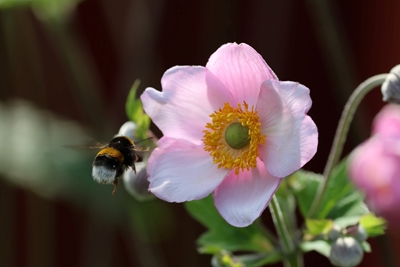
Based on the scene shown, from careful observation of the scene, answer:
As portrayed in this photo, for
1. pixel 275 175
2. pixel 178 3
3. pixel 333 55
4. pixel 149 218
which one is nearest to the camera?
pixel 275 175

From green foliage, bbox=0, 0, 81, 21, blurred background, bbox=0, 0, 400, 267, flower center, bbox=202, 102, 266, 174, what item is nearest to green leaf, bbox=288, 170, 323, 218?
flower center, bbox=202, 102, 266, 174

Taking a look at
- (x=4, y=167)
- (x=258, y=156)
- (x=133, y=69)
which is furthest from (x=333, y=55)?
(x=4, y=167)

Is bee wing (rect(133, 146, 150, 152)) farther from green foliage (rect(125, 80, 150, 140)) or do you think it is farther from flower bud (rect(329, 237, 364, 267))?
flower bud (rect(329, 237, 364, 267))

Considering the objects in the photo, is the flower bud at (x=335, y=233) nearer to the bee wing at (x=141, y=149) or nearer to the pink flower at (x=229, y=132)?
the pink flower at (x=229, y=132)

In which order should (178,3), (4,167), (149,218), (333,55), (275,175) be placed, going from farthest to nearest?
(178,3)
(149,218)
(4,167)
(333,55)
(275,175)

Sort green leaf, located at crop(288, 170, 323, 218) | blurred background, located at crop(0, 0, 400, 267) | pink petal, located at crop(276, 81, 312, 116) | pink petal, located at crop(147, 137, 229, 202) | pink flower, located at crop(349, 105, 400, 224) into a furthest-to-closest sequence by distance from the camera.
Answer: blurred background, located at crop(0, 0, 400, 267) → pink flower, located at crop(349, 105, 400, 224) → green leaf, located at crop(288, 170, 323, 218) → pink petal, located at crop(147, 137, 229, 202) → pink petal, located at crop(276, 81, 312, 116)

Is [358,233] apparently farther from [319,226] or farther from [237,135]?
[237,135]

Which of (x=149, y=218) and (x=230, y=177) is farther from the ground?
(x=230, y=177)

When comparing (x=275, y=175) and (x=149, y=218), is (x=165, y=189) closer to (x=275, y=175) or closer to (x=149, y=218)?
(x=275, y=175)
